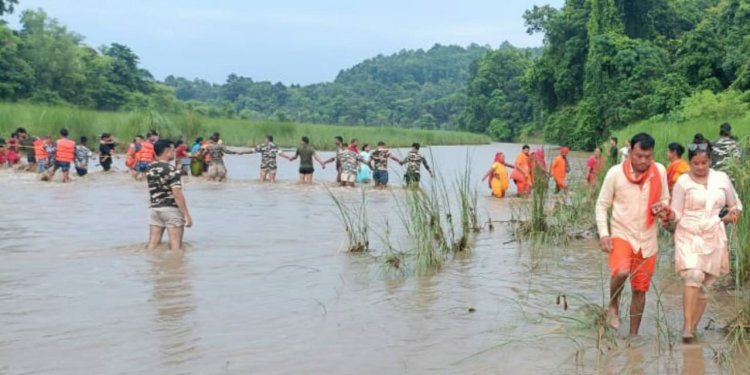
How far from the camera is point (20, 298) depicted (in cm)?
716

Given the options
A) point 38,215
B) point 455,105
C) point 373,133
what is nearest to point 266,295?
point 38,215

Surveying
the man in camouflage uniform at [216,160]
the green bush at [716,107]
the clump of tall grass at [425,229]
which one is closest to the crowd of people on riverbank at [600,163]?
the clump of tall grass at [425,229]

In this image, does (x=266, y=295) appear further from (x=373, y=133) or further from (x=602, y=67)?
(x=373, y=133)

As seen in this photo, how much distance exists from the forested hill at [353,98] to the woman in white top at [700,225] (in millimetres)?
57552

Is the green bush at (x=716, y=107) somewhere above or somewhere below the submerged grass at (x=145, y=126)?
above

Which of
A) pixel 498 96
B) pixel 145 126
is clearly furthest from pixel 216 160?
pixel 498 96

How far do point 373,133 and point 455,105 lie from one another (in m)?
53.2

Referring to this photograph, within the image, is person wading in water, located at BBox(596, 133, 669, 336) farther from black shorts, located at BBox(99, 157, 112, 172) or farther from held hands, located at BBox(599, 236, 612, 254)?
black shorts, located at BBox(99, 157, 112, 172)

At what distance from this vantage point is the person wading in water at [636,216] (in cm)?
546

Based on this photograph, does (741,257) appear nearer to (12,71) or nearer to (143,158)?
(143,158)

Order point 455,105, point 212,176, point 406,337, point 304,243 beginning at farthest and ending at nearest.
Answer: point 455,105 → point 212,176 → point 304,243 → point 406,337

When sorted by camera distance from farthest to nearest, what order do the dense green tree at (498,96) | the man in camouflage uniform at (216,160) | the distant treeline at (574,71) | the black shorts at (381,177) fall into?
the dense green tree at (498,96), the distant treeline at (574,71), the man in camouflage uniform at (216,160), the black shorts at (381,177)

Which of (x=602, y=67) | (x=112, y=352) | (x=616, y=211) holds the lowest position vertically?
(x=112, y=352)

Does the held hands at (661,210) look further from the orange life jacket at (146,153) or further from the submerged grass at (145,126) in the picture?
the submerged grass at (145,126)
